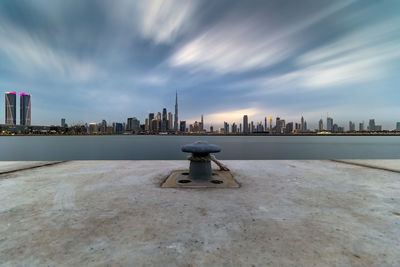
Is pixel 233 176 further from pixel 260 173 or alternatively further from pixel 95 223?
pixel 95 223

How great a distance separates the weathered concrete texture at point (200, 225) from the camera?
1.99 m

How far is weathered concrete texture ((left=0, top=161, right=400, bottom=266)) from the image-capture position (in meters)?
1.99

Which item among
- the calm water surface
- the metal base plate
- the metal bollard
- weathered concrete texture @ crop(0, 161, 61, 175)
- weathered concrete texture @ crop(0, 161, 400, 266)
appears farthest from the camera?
the calm water surface

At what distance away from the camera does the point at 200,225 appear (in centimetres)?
265

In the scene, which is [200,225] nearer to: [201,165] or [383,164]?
[201,165]

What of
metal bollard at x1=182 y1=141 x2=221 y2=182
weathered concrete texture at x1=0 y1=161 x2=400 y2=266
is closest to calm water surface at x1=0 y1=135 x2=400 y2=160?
metal bollard at x1=182 y1=141 x2=221 y2=182

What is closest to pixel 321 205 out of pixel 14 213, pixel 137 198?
pixel 137 198

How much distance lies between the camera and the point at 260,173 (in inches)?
241

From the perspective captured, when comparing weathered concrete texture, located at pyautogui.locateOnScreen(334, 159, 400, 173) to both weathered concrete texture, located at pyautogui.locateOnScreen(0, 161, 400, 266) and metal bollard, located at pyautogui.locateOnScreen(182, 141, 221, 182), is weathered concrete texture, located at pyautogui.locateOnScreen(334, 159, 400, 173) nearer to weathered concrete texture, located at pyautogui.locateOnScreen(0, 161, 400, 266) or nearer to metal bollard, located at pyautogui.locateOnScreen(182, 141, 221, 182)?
weathered concrete texture, located at pyautogui.locateOnScreen(0, 161, 400, 266)

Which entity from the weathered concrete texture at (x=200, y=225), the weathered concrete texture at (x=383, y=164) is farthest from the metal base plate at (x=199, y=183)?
the weathered concrete texture at (x=383, y=164)

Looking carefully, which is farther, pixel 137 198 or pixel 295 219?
pixel 137 198

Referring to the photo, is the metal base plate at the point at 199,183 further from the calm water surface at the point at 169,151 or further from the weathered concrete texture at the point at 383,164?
the calm water surface at the point at 169,151

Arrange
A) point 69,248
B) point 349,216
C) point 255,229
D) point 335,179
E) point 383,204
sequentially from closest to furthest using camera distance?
point 69,248
point 255,229
point 349,216
point 383,204
point 335,179

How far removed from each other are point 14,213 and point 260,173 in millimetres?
5929
